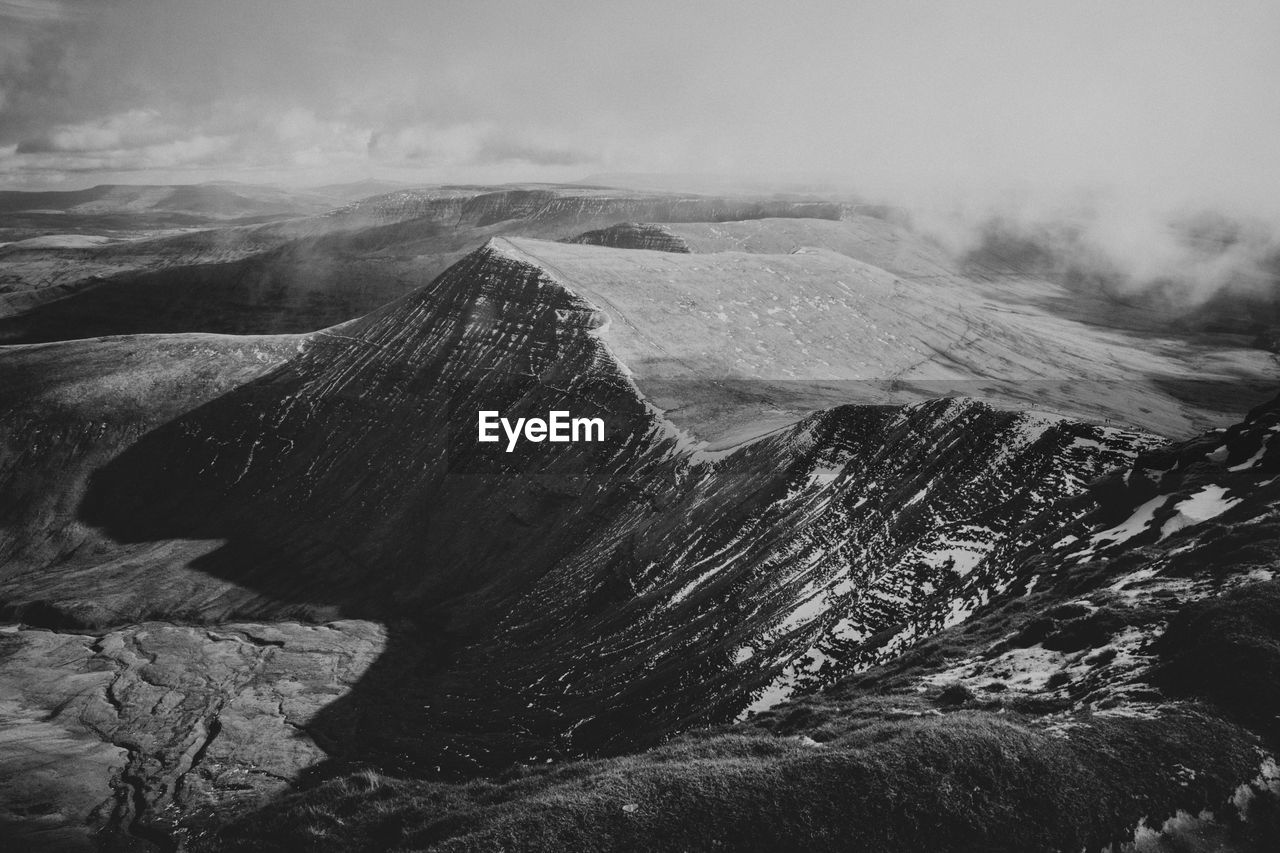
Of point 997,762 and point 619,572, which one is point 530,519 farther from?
point 997,762

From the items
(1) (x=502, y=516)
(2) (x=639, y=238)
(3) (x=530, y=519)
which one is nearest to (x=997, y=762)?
(3) (x=530, y=519)

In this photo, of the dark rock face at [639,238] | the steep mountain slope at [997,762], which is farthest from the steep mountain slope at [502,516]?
the dark rock face at [639,238]

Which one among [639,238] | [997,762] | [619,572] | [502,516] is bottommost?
[502,516]

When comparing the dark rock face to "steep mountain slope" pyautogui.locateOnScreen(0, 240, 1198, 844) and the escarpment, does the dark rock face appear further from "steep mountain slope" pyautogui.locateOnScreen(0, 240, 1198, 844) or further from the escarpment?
the escarpment

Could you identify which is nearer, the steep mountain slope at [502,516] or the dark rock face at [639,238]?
the steep mountain slope at [502,516]

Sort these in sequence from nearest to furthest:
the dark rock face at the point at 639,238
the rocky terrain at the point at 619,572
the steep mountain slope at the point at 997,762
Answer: the steep mountain slope at the point at 997,762, the rocky terrain at the point at 619,572, the dark rock face at the point at 639,238

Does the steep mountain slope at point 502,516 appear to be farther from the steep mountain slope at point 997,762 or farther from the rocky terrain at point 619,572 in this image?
the steep mountain slope at point 997,762

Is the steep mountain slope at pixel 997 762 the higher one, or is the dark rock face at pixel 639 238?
the dark rock face at pixel 639 238
